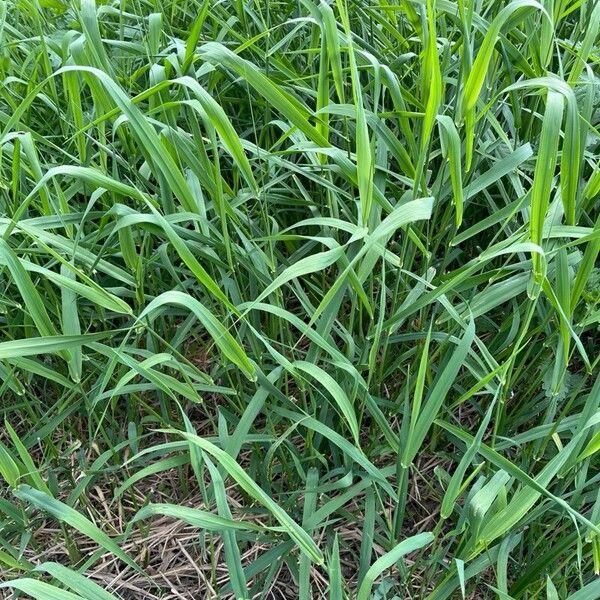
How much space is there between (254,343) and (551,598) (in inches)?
15.9

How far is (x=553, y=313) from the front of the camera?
79 centimetres

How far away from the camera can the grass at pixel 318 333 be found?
68cm

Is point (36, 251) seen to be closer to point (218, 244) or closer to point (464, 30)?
point (218, 244)

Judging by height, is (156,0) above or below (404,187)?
above

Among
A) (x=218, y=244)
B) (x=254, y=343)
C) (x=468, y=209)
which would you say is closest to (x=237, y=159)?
(x=218, y=244)

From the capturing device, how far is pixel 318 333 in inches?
29.6

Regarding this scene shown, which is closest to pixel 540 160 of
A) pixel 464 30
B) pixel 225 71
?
pixel 464 30

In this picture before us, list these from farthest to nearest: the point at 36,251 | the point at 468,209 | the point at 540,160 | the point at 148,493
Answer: the point at 468,209, the point at 148,493, the point at 36,251, the point at 540,160

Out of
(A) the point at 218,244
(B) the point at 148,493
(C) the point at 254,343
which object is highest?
(A) the point at 218,244

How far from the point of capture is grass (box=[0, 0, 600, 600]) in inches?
26.8

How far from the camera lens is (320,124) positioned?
31.7 inches

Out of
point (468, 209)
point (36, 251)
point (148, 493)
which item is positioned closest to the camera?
point (36, 251)

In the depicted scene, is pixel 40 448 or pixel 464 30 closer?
pixel 464 30

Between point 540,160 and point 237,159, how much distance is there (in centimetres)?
30
